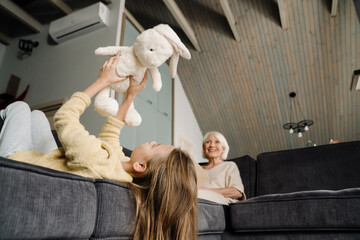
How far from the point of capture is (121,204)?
0.71 metres

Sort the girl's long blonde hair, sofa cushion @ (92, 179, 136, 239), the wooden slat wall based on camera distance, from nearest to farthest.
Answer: sofa cushion @ (92, 179, 136, 239) < the girl's long blonde hair < the wooden slat wall

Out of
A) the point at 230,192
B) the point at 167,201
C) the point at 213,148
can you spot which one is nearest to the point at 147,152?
the point at 167,201

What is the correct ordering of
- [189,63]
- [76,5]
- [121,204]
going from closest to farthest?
[121,204] < [76,5] < [189,63]

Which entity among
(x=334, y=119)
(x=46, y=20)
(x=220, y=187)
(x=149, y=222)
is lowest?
(x=149, y=222)

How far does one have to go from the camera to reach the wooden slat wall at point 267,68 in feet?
14.5

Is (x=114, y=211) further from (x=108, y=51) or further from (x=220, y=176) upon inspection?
(x=220, y=176)

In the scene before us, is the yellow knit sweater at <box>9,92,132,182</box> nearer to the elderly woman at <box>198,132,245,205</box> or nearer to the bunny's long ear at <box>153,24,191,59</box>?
the bunny's long ear at <box>153,24,191,59</box>

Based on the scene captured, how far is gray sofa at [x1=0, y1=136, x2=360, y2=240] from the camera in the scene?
1.66 ft

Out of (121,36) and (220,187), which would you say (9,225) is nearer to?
(220,187)

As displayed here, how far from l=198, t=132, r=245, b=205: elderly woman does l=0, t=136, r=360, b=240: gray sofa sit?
0.13 metres

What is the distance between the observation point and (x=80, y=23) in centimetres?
372

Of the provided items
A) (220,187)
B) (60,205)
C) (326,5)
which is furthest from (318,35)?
(60,205)

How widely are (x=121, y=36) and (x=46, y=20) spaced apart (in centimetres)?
173

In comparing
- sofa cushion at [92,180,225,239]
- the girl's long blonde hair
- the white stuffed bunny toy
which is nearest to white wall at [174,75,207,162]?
the white stuffed bunny toy
